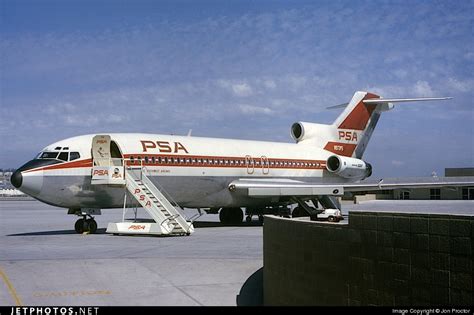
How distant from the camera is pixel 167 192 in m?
26.2

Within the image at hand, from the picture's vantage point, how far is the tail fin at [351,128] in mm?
36188

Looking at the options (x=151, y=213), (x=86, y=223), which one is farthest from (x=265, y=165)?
(x=86, y=223)

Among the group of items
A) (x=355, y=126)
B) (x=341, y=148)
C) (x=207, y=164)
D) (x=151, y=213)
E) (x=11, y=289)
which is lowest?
(x=11, y=289)

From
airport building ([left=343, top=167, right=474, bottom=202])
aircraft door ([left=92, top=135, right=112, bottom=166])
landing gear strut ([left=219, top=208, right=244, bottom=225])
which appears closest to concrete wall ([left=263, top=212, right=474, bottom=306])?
aircraft door ([left=92, top=135, right=112, bottom=166])

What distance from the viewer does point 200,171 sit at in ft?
90.4

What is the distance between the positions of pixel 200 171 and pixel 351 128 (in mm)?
13736

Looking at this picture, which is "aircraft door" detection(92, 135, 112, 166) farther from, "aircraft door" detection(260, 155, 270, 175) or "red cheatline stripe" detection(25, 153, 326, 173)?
"aircraft door" detection(260, 155, 270, 175)

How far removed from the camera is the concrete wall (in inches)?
244

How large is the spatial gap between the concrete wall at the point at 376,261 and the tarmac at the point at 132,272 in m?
1.78

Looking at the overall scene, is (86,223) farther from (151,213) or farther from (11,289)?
(11,289)

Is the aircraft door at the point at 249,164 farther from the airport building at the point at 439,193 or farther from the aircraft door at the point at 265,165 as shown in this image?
the airport building at the point at 439,193

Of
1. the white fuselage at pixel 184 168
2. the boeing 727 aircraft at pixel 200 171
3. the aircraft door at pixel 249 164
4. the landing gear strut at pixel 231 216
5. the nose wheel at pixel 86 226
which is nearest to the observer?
the white fuselage at pixel 184 168

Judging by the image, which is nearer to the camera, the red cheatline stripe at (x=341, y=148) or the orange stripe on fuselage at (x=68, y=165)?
the orange stripe on fuselage at (x=68, y=165)

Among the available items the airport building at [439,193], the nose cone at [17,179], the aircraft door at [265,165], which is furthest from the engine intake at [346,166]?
the airport building at [439,193]
